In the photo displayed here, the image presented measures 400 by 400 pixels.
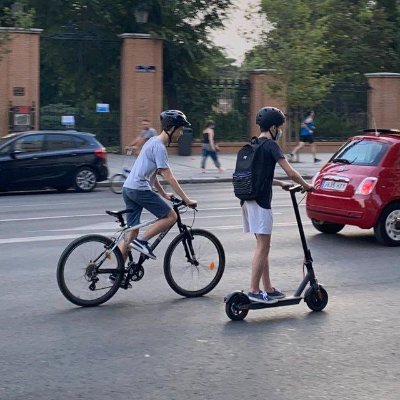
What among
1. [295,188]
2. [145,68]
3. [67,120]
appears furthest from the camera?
[145,68]

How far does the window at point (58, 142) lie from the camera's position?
2225cm

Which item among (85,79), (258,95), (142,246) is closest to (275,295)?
(142,246)

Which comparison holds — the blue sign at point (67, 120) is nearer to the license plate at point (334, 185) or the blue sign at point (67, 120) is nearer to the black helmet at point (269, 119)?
the license plate at point (334, 185)

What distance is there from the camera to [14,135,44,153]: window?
22.0 metres

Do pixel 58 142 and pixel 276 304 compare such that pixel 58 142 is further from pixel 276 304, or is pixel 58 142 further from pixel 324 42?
pixel 324 42

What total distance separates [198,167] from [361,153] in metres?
16.9

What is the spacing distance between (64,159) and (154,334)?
14864mm

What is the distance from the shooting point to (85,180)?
22.7m

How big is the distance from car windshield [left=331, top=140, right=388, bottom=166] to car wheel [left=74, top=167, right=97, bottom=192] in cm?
1019

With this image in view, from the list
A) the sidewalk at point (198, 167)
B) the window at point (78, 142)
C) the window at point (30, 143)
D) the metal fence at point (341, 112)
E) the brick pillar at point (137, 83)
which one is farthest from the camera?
the metal fence at point (341, 112)

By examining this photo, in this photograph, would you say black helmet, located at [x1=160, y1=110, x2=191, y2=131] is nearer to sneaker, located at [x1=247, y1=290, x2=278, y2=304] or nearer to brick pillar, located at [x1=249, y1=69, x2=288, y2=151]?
sneaker, located at [x1=247, y1=290, x2=278, y2=304]

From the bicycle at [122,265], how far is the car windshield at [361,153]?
4.28 m

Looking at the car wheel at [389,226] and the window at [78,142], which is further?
the window at [78,142]

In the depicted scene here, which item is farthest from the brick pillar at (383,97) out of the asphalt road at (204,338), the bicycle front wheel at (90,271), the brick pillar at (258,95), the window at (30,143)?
the bicycle front wheel at (90,271)
